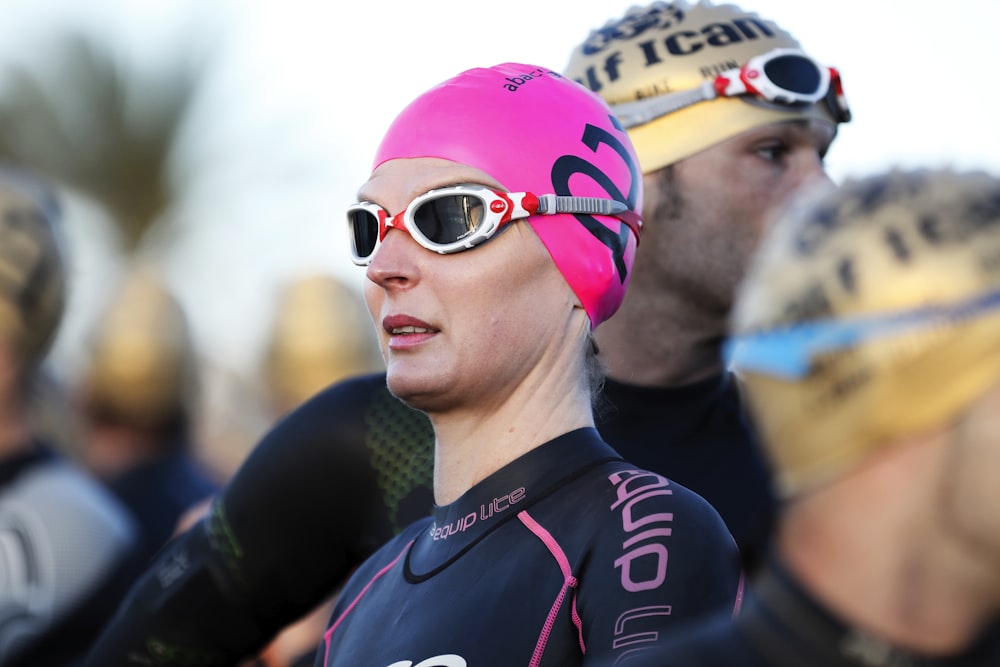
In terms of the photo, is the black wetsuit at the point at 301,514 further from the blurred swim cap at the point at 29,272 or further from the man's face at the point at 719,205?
the blurred swim cap at the point at 29,272

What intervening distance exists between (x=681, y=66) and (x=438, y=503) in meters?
2.13

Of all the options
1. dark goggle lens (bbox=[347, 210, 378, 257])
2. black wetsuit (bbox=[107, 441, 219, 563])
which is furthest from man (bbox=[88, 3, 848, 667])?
black wetsuit (bbox=[107, 441, 219, 563])

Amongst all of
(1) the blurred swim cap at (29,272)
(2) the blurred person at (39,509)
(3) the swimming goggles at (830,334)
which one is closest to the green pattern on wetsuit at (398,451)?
(2) the blurred person at (39,509)

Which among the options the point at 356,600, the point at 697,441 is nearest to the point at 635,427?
the point at 697,441

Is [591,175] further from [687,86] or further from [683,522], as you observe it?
[687,86]

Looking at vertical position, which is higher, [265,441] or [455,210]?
[455,210]

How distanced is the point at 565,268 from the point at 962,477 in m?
1.56

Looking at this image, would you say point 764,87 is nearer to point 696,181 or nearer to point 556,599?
point 696,181

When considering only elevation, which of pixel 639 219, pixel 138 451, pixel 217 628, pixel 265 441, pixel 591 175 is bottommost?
pixel 138 451

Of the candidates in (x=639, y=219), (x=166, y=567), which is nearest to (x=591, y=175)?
(x=639, y=219)

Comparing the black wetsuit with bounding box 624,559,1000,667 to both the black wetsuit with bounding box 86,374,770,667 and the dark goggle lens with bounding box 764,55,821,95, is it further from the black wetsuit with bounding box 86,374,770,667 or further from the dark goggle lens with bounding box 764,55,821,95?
the dark goggle lens with bounding box 764,55,821,95

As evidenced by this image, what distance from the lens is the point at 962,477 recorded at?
5.16 feet

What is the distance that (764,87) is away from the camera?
173 inches

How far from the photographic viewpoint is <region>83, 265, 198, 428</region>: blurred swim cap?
734 cm
